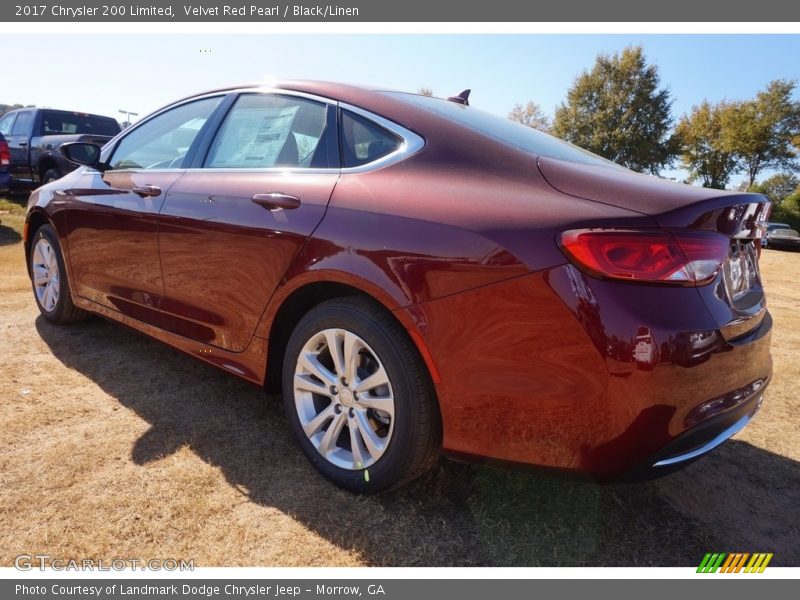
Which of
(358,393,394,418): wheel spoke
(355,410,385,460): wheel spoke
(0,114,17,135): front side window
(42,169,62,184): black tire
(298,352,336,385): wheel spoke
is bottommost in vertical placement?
(355,410,385,460): wheel spoke

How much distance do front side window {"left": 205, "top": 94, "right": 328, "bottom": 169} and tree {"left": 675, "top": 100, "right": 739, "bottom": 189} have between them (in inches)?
1485

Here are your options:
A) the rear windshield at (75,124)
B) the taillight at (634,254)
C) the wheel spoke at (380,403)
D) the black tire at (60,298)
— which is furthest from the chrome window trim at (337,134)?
the rear windshield at (75,124)

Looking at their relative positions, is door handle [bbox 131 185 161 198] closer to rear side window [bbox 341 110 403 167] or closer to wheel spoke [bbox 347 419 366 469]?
rear side window [bbox 341 110 403 167]

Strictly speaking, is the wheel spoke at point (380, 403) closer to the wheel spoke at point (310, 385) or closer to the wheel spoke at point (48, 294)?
the wheel spoke at point (310, 385)

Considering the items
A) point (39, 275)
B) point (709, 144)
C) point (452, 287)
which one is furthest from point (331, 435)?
point (709, 144)

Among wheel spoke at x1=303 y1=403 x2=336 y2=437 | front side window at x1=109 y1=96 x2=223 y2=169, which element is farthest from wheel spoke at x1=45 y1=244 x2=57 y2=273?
wheel spoke at x1=303 y1=403 x2=336 y2=437

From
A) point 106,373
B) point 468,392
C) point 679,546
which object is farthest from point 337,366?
point 106,373

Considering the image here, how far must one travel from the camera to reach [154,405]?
2783mm

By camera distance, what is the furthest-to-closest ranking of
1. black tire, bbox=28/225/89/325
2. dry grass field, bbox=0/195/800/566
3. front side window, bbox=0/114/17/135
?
front side window, bbox=0/114/17/135, black tire, bbox=28/225/89/325, dry grass field, bbox=0/195/800/566

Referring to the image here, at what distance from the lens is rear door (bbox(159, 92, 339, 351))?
2.18m

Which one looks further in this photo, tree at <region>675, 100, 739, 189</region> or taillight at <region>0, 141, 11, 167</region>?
tree at <region>675, 100, 739, 189</region>

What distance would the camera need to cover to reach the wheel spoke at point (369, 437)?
1.98 m

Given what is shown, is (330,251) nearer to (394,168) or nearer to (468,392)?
(394,168)

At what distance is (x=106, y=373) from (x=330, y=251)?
6.41ft
